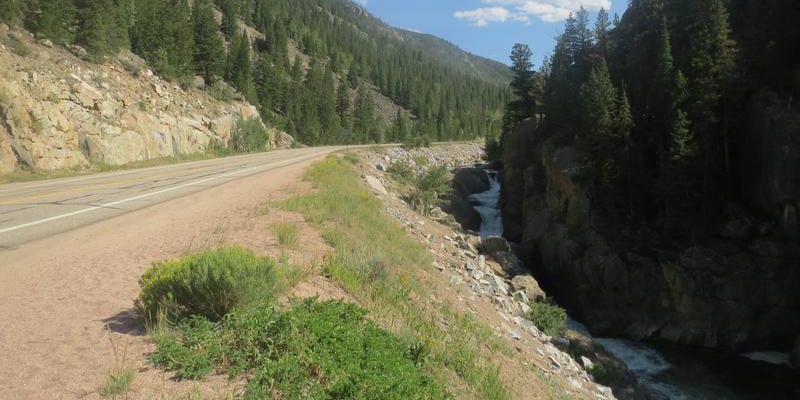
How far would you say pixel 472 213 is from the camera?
4044cm

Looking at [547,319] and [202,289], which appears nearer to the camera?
[202,289]

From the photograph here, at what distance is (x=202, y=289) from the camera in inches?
202

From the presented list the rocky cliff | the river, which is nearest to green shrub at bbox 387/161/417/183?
the rocky cliff

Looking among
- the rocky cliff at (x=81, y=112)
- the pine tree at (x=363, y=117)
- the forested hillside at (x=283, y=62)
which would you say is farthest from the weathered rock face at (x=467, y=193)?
the pine tree at (x=363, y=117)

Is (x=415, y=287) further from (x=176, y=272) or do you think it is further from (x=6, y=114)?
(x=6, y=114)

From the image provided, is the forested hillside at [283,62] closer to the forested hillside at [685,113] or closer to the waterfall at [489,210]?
the waterfall at [489,210]

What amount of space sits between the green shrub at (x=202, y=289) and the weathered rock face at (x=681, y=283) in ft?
78.7

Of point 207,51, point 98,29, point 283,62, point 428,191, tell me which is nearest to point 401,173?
point 428,191

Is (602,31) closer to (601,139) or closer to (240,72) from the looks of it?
(601,139)

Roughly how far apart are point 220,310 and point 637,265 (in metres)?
26.4

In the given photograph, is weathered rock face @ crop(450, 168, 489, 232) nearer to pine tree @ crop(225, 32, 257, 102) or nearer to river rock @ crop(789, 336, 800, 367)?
river rock @ crop(789, 336, 800, 367)

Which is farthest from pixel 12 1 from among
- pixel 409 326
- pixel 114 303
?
pixel 409 326

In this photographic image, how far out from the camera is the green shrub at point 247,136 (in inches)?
1661

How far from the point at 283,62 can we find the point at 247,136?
182ft
